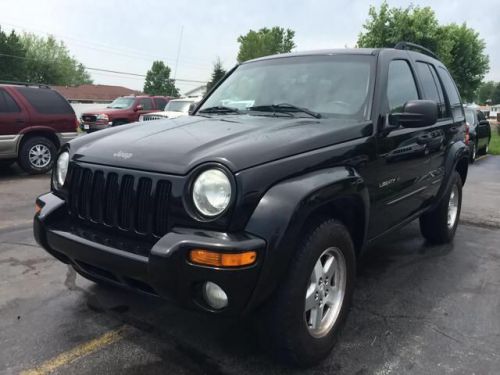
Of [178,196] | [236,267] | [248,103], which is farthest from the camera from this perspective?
[248,103]

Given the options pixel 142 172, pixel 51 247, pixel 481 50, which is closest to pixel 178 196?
pixel 142 172

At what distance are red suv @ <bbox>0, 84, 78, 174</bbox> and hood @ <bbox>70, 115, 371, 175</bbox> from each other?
6370 millimetres

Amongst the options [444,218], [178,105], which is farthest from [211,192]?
[178,105]

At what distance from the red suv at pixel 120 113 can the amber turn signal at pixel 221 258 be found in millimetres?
14810

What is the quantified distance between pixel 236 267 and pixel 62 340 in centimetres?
147

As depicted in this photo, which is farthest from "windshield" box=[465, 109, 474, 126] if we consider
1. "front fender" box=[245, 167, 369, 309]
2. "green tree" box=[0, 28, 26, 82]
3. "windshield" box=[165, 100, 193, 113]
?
"green tree" box=[0, 28, 26, 82]

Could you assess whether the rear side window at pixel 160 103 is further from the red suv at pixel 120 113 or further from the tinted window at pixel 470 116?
the tinted window at pixel 470 116

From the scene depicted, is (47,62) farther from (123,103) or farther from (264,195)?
(264,195)

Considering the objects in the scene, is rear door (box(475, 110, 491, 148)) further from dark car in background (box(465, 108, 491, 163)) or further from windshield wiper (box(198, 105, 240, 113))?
windshield wiper (box(198, 105, 240, 113))

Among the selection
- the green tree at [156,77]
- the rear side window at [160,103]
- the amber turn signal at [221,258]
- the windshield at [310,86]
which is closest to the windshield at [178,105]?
the rear side window at [160,103]

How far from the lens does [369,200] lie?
10.1 ft

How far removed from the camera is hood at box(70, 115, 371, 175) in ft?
7.98

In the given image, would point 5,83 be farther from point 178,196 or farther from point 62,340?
point 178,196

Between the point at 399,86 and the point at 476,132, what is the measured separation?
35.7ft
